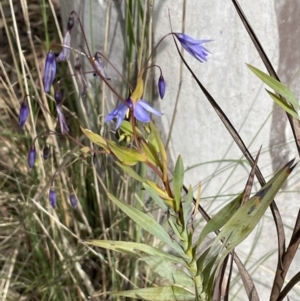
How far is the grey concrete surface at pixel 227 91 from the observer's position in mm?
788

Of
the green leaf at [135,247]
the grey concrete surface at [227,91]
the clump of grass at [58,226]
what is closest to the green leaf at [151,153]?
the green leaf at [135,247]

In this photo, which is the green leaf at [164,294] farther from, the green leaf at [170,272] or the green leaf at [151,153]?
the green leaf at [151,153]

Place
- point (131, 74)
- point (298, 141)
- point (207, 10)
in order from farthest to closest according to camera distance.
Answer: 1. point (131, 74)
2. point (207, 10)
3. point (298, 141)

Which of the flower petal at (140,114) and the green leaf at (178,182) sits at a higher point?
the flower petal at (140,114)

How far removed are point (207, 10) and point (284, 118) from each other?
8.5 inches

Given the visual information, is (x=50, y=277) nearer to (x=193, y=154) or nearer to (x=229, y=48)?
(x=193, y=154)

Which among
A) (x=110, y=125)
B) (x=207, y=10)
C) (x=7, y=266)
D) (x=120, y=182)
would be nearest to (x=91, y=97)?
(x=110, y=125)

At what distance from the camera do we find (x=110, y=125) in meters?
0.96

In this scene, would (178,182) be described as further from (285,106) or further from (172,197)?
(285,106)

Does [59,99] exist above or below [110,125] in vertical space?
above

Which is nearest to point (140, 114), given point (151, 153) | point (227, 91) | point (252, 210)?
point (151, 153)

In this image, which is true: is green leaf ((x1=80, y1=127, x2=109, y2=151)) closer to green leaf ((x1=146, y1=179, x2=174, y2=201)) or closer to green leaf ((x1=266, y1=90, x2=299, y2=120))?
green leaf ((x1=146, y1=179, x2=174, y2=201))

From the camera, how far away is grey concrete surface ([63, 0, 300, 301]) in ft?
2.59

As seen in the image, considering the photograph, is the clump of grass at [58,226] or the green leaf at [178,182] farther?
the clump of grass at [58,226]
